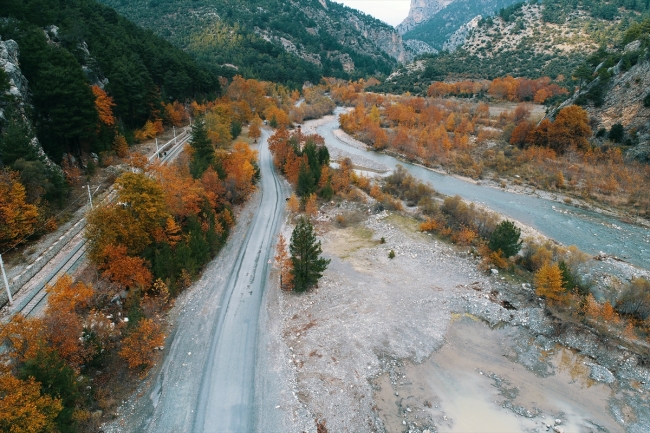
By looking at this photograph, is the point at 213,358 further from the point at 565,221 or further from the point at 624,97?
the point at 624,97

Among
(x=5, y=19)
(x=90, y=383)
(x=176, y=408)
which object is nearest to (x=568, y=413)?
(x=176, y=408)

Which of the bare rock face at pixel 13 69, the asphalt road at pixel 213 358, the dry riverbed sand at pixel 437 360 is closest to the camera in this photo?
the asphalt road at pixel 213 358

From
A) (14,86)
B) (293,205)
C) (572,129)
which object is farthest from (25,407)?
(572,129)

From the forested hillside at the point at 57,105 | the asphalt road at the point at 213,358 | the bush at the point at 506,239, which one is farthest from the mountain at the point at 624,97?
the forested hillside at the point at 57,105

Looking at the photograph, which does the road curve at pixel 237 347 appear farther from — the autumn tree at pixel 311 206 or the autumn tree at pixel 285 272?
the autumn tree at pixel 311 206

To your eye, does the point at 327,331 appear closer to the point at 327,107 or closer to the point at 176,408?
the point at 176,408
